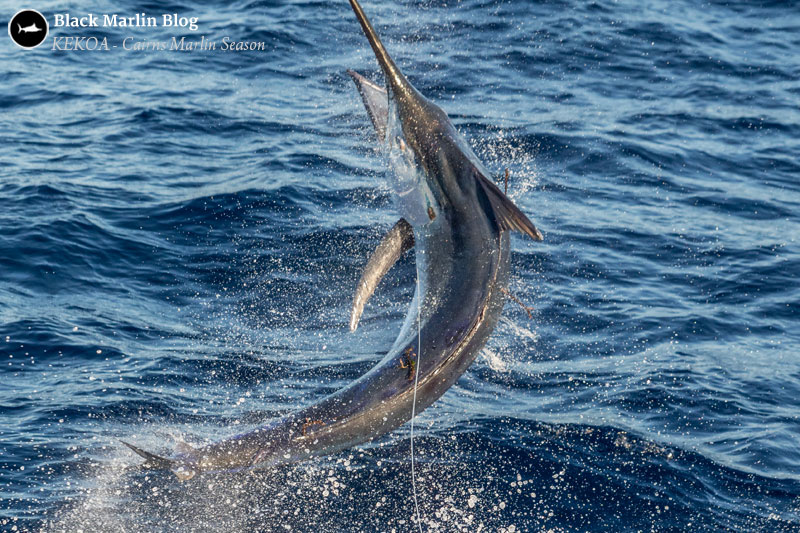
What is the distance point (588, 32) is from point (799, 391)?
13.0 metres

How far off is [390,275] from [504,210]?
18.1ft

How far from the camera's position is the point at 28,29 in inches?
817

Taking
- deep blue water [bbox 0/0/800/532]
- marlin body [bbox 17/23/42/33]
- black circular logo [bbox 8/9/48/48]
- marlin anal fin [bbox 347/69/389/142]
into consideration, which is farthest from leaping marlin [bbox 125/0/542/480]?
marlin body [bbox 17/23/42/33]

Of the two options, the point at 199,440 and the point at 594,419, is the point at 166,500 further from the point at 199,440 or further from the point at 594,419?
the point at 594,419

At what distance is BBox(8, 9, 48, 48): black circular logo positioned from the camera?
20.5 metres

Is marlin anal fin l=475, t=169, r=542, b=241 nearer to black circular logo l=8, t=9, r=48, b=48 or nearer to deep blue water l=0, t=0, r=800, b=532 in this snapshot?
deep blue water l=0, t=0, r=800, b=532

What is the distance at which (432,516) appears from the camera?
26.8ft

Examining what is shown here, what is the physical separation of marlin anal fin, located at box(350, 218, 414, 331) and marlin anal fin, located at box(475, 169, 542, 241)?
31.2 inches

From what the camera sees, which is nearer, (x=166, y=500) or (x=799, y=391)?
(x=166, y=500)

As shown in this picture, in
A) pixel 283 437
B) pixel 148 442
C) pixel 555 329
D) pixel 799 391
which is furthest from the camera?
pixel 555 329

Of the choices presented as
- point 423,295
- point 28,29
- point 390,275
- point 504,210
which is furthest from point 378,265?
point 28,29

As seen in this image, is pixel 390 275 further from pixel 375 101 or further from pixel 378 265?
pixel 378 265

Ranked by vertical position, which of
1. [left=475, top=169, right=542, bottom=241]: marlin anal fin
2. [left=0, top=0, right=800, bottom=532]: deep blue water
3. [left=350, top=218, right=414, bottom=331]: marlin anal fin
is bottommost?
[left=0, top=0, right=800, bottom=532]: deep blue water

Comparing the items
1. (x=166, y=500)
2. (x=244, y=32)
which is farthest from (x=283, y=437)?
(x=244, y=32)
